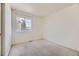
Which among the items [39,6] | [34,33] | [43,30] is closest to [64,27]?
[43,30]

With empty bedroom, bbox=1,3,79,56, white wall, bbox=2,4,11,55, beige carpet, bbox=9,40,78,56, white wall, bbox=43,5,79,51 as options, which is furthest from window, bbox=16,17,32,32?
white wall, bbox=43,5,79,51

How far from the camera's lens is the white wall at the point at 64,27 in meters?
2.98

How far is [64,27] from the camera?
3463 millimetres

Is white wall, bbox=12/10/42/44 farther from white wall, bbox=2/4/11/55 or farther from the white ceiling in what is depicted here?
white wall, bbox=2/4/11/55

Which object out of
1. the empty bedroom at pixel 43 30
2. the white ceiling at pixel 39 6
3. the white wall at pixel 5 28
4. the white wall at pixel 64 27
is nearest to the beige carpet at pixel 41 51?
the empty bedroom at pixel 43 30

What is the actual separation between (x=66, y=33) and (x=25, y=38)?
1.94m

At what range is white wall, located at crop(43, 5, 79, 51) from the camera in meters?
2.98

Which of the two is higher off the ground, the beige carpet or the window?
the window

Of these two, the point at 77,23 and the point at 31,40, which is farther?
the point at 31,40

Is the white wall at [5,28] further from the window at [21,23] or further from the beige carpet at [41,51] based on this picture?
the window at [21,23]

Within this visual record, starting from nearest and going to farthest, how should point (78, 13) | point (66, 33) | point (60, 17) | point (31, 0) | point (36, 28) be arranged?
point (31, 0)
point (78, 13)
point (66, 33)
point (60, 17)
point (36, 28)

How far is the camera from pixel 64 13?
3439 mm

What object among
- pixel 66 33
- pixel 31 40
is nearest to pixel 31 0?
pixel 66 33

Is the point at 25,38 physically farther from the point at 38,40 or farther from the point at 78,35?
the point at 78,35
